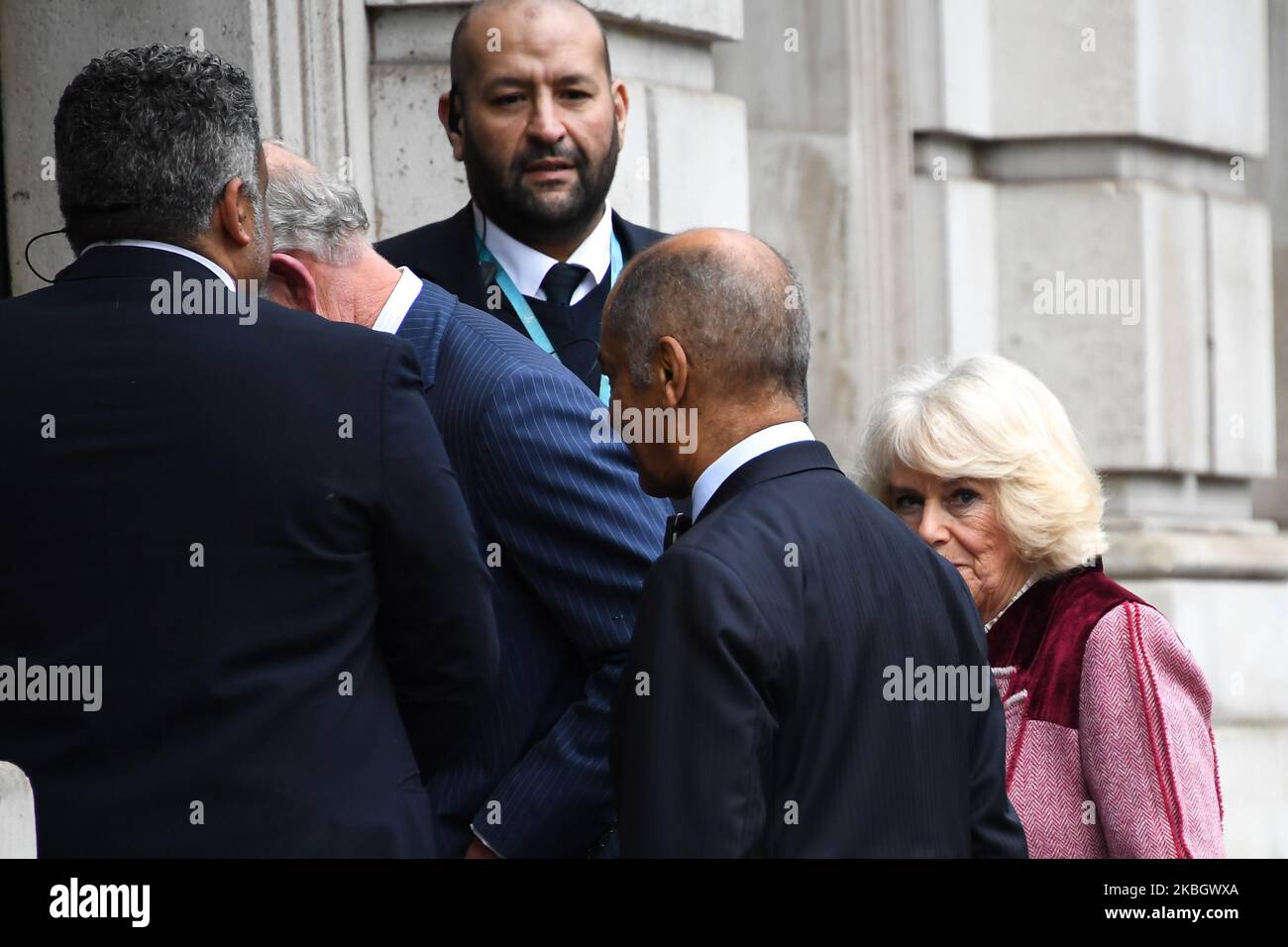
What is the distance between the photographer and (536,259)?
437 centimetres

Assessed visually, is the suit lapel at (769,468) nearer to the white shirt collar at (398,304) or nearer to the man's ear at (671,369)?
the man's ear at (671,369)

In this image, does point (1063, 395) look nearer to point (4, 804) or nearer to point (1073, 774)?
point (1073, 774)

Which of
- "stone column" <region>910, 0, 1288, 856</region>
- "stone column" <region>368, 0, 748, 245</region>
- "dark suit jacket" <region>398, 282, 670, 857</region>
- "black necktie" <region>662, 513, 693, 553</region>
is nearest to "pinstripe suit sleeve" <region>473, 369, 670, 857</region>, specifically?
"dark suit jacket" <region>398, 282, 670, 857</region>

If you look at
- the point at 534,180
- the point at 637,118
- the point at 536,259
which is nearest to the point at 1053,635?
the point at 536,259

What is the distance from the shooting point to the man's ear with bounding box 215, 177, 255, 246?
2.67m

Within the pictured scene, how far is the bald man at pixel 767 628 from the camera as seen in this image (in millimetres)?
2406

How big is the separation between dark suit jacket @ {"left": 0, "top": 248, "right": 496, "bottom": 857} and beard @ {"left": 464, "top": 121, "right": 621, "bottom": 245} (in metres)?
1.77

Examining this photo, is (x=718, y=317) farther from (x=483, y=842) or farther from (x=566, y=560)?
(x=483, y=842)

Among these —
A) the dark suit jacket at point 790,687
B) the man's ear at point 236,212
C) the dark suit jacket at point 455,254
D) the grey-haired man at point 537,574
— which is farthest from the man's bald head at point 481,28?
the dark suit jacket at point 790,687

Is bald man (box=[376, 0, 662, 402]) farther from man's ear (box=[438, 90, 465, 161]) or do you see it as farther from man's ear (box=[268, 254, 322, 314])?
man's ear (box=[268, 254, 322, 314])

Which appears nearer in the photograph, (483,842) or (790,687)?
(790,687)

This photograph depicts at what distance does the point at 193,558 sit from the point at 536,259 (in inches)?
77.6
